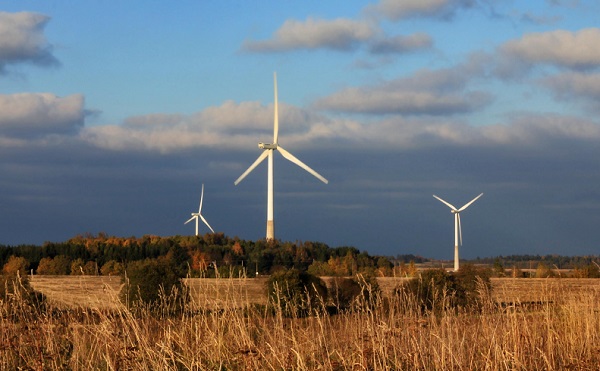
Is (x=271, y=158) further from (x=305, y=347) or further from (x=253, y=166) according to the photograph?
(x=305, y=347)

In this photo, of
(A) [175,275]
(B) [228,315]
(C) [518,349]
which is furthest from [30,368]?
(A) [175,275]

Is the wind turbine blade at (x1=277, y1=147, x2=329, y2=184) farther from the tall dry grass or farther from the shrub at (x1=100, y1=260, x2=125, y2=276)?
the tall dry grass

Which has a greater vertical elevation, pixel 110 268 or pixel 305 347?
pixel 110 268

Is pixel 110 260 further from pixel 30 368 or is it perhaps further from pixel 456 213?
pixel 30 368

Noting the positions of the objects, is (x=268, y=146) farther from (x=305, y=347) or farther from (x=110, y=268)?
(x=305, y=347)

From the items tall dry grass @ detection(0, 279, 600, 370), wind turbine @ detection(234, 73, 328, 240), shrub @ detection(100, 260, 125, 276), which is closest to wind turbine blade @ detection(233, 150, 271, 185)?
wind turbine @ detection(234, 73, 328, 240)

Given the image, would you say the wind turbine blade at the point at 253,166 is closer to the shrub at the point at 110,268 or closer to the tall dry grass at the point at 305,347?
the shrub at the point at 110,268

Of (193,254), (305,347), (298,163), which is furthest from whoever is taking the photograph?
(193,254)

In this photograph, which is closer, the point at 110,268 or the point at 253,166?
the point at 253,166

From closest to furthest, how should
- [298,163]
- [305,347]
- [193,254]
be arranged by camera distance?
[305,347]
[298,163]
[193,254]

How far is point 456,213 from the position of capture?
78750mm

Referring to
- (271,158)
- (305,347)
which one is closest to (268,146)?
(271,158)

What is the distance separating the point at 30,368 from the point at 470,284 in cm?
3333

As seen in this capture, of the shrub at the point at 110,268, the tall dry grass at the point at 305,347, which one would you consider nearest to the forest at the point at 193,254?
the shrub at the point at 110,268
